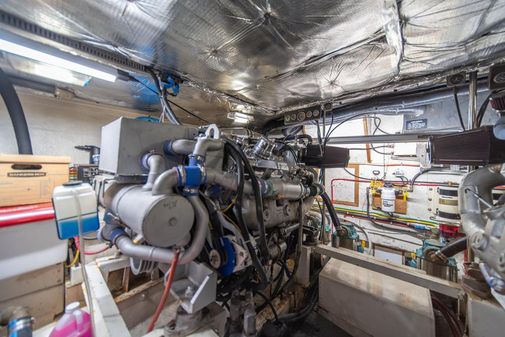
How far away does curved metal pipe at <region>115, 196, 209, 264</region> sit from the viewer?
68cm

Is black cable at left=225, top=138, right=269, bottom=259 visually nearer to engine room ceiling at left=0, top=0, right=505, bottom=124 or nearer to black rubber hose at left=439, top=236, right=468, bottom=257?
engine room ceiling at left=0, top=0, right=505, bottom=124

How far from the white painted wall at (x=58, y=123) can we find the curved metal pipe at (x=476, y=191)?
10.5 ft

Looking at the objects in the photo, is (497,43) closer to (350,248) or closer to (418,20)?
(418,20)

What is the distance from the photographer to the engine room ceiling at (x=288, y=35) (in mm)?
764

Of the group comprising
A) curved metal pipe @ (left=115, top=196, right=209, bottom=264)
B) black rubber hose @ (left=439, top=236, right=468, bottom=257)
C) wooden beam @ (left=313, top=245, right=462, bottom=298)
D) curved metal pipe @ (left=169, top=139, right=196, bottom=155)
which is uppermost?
curved metal pipe @ (left=169, top=139, right=196, bottom=155)

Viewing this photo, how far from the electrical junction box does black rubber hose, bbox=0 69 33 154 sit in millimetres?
1288

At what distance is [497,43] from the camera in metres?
0.97

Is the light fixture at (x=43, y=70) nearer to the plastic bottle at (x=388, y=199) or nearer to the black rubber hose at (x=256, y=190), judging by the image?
the black rubber hose at (x=256, y=190)

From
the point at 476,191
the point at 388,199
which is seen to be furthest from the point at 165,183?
the point at 388,199

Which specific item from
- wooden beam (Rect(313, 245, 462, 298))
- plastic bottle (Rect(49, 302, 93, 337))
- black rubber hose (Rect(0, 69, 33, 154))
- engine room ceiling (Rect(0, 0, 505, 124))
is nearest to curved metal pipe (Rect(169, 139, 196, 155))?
engine room ceiling (Rect(0, 0, 505, 124))

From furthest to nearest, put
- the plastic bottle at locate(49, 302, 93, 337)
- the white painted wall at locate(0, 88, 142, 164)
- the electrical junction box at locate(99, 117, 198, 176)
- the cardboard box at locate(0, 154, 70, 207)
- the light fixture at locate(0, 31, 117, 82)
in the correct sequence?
the white painted wall at locate(0, 88, 142, 164) → the cardboard box at locate(0, 154, 70, 207) → the light fixture at locate(0, 31, 117, 82) → the electrical junction box at locate(99, 117, 198, 176) → the plastic bottle at locate(49, 302, 93, 337)

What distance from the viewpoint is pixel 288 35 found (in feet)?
2.99

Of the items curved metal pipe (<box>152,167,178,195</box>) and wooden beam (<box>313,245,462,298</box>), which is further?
wooden beam (<box>313,245,462,298</box>)

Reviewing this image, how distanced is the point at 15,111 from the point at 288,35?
212 cm
